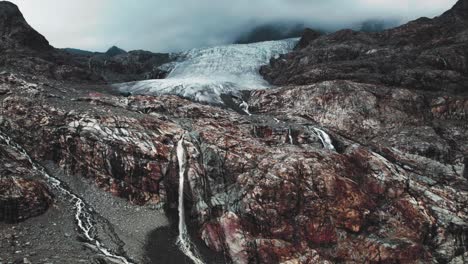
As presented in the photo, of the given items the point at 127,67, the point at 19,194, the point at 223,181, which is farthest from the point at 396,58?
the point at 127,67

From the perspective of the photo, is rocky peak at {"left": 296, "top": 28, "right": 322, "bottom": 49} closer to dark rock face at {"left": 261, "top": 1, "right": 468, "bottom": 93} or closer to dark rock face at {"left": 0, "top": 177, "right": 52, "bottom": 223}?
dark rock face at {"left": 261, "top": 1, "right": 468, "bottom": 93}

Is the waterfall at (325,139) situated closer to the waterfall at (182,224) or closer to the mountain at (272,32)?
the waterfall at (182,224)

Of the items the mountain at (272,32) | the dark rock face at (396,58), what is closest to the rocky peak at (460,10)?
the dark rock face at (396,58)

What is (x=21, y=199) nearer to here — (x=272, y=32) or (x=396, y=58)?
(x=396, y=58)

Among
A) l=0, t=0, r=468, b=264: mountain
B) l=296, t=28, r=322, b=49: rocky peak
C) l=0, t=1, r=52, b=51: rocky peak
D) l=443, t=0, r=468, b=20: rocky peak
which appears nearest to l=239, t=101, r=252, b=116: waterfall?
l=0, t=0, r=468, b=264: mountain

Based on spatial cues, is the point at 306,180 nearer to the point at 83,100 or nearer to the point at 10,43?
the point at 83,100
